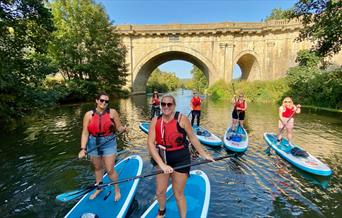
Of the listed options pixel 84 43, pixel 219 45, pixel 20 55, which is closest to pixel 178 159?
pixel 20 55

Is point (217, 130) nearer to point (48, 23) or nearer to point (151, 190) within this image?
point (151, 190)

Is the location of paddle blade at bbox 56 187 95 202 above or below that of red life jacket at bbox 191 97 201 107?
below

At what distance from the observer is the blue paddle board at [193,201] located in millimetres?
4086

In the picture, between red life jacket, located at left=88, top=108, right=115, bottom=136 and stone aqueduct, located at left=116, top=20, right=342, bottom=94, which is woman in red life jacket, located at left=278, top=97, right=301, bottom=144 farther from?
stone aqueduct, located at left=116, top=20, right=342, bottom=94

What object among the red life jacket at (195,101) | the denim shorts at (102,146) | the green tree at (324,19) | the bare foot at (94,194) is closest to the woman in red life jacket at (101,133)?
the denim shorts at (102,146)

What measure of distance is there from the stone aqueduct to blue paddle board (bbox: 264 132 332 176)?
2515cm

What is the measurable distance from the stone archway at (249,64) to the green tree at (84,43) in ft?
52.3

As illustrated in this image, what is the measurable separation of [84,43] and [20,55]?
59.2 feet

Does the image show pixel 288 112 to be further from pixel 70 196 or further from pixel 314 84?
pixel 314 84

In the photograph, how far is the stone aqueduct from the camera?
31.4m

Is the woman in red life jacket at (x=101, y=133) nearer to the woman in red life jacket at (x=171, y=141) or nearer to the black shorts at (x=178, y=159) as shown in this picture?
the woman in red life jacket at (x=171, y=141)

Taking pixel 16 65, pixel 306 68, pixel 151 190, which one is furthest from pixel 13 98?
pixel 306 68

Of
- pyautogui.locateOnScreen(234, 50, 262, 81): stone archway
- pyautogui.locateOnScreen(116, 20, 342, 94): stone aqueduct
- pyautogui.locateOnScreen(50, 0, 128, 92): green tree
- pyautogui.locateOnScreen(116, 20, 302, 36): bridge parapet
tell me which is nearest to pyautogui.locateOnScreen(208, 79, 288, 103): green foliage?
pyautogui.locateOnScreen(116, 20, 342, 94): stone aqueduct

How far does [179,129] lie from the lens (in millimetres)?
3359
